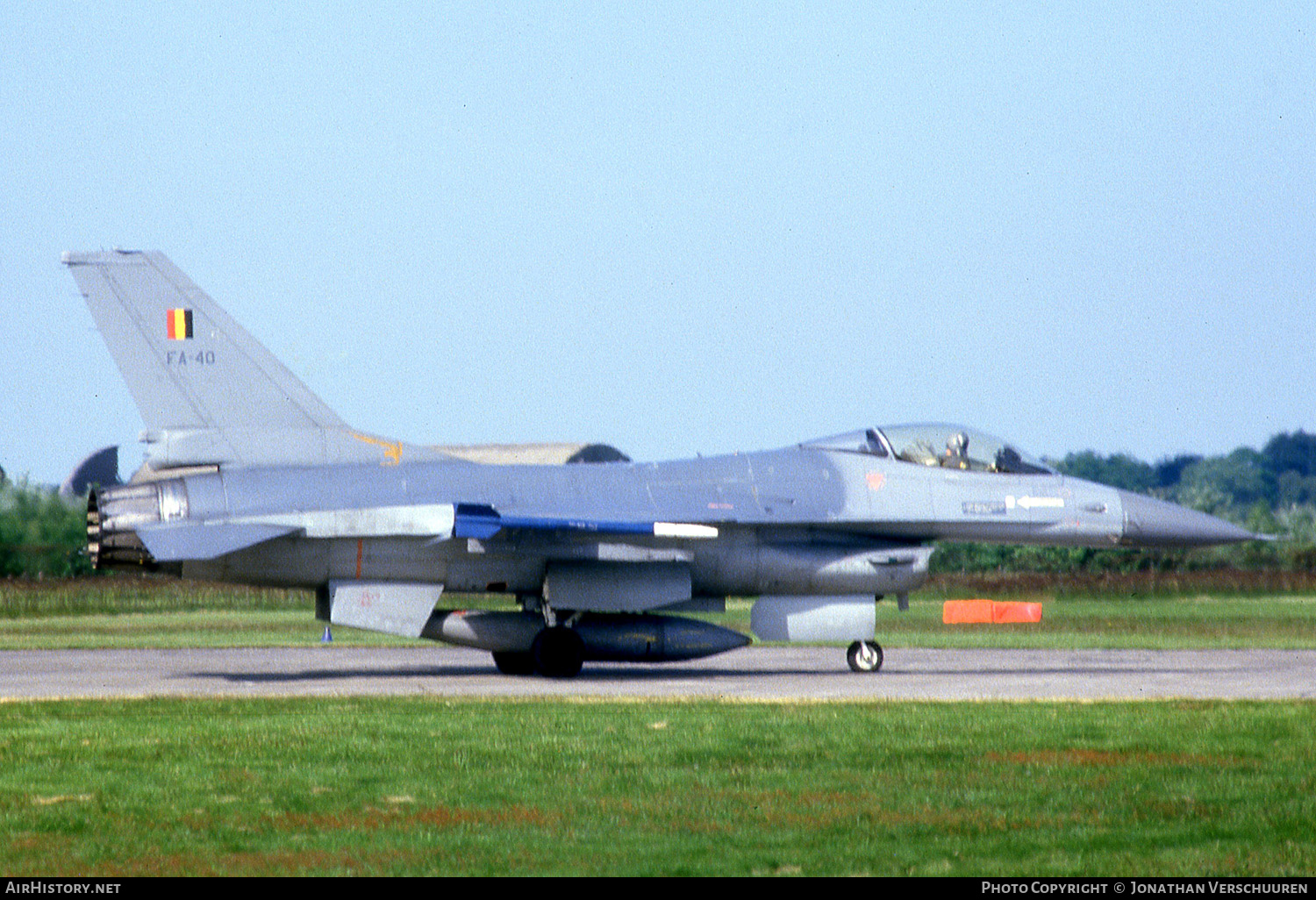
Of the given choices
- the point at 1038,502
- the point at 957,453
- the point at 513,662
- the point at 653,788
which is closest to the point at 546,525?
the point at 513,662

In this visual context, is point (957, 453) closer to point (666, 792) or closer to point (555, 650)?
point (555, 650)

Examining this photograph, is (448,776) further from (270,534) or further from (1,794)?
(270,534)

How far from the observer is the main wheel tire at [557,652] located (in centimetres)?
1806

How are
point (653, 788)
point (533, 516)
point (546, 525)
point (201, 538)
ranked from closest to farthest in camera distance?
point (653, 788)
point (201, 538)
point (546, 525)
point (533, 516)

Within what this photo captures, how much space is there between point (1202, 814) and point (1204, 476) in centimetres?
7467

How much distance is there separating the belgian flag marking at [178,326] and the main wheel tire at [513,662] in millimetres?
5056

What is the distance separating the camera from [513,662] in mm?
18938

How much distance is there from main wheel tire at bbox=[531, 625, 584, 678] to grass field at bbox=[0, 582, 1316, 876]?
3.40m

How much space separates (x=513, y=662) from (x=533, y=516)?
225 centimetres

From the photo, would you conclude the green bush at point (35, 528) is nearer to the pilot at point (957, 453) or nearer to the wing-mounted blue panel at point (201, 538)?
the wing-mounted blue panel at point (201, 538)

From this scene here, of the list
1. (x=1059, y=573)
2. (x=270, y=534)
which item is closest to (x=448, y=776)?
(x=270, y=534)

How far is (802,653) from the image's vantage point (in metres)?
24.7

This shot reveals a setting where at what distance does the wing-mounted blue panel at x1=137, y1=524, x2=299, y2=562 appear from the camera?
1620cm

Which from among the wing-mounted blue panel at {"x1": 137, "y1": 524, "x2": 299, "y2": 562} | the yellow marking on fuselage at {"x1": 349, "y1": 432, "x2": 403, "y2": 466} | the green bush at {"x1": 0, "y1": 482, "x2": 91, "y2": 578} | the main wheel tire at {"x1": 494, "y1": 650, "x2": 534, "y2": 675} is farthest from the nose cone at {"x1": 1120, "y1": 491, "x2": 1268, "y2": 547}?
the green bush at {"x1": 0, "y1": 482, "x2": 91, "y2": 578}
